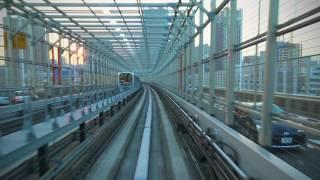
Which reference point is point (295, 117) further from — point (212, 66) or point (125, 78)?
point (125, 78)

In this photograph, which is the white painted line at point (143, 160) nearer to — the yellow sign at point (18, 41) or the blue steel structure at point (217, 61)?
the blue steel structure at point (217, 61)

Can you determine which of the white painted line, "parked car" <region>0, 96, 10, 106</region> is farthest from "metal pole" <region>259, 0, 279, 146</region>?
"parked car" <region>0, 96, 10, 106</region>

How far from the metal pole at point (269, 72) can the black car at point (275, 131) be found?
23 centimetres

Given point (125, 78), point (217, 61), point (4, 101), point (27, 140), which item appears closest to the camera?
point (27, 140)

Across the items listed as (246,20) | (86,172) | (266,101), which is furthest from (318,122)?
(86,172)

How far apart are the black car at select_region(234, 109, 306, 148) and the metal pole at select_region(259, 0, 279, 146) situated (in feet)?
0.76

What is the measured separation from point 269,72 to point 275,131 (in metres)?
1.59

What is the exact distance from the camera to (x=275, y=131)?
18.8 feet

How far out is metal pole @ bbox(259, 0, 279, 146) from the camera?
176 inches

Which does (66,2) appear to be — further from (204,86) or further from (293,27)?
(293,27)

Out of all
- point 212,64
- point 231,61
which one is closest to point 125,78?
point 212,64

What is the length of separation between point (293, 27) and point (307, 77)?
0.62 m

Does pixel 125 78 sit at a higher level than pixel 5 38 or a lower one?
lower

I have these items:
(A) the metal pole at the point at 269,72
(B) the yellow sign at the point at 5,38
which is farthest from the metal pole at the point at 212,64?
(B) the yellow sign at the point at 5,38
